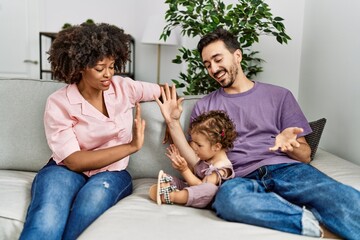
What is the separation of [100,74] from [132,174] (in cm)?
53

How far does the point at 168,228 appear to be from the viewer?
108 cm

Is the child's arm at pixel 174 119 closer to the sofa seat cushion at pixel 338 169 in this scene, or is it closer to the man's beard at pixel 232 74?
the man's beard at pixel 232 74

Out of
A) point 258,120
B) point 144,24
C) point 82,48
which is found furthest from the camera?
point 144,24

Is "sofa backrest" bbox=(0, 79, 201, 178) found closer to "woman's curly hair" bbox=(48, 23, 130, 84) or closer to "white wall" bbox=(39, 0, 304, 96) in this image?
"woman's curly hair" bbox=(48, 23, 130, 84)

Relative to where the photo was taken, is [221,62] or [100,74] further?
[221,62]

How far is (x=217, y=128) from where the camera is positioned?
1.45 metres

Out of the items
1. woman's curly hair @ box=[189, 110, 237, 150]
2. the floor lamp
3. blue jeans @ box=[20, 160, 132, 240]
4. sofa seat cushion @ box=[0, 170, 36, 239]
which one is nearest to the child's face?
woman's curly hair @ box=[189, 110, 237, 150]

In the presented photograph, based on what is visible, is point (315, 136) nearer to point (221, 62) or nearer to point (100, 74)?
point (221, 62)

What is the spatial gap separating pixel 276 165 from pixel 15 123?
1191mm

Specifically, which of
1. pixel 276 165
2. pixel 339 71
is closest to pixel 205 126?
pixel 276 165

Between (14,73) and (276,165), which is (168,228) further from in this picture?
(14,73)

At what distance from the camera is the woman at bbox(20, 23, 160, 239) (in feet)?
4.31

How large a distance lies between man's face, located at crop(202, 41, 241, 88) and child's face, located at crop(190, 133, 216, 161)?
0.29 metres

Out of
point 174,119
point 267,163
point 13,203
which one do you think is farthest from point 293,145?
point 13,203
